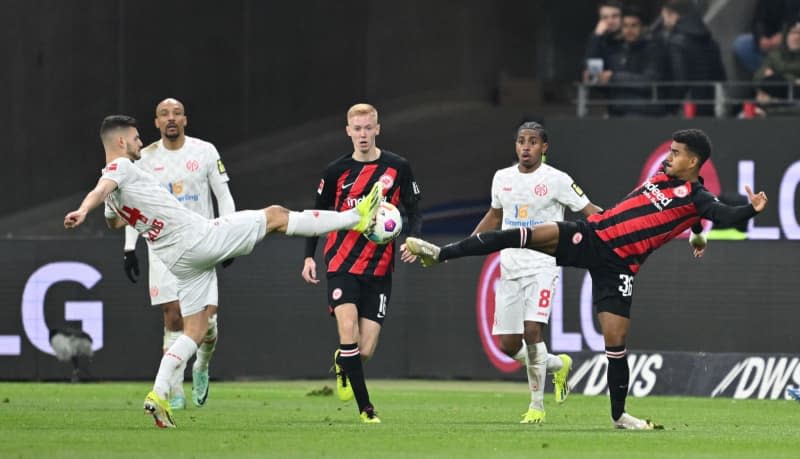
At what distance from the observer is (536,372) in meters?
13.4

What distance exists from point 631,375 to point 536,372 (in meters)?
3.77

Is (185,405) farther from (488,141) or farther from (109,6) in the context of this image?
(488,141)

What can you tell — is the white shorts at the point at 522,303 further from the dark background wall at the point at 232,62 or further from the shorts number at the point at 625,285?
the dark background wall at the point at 232,62

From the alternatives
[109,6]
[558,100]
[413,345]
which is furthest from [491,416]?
[558,100]

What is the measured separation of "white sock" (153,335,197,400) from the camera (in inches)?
453

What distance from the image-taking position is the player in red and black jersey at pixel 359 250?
41.4 feet

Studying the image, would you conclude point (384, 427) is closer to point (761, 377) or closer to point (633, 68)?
point (761, 377)

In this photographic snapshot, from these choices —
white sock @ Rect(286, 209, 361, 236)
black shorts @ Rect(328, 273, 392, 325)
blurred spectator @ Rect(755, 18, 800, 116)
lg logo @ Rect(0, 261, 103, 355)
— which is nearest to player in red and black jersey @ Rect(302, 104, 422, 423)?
black shorts @ Rect(328, 273, 392, 325)

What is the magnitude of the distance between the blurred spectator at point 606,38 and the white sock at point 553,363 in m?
7.44

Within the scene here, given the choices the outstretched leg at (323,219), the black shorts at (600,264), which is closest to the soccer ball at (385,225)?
the outstretched leg at (323,219)

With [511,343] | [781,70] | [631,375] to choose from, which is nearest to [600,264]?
[511,343]

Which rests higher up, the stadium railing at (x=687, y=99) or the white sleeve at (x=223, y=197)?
the stadium railing at (x=687, y=99)

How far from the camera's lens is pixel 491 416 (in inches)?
541

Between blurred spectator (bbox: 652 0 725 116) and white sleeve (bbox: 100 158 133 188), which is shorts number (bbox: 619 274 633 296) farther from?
blurred spectator (bbox: 652 0 725 116)
